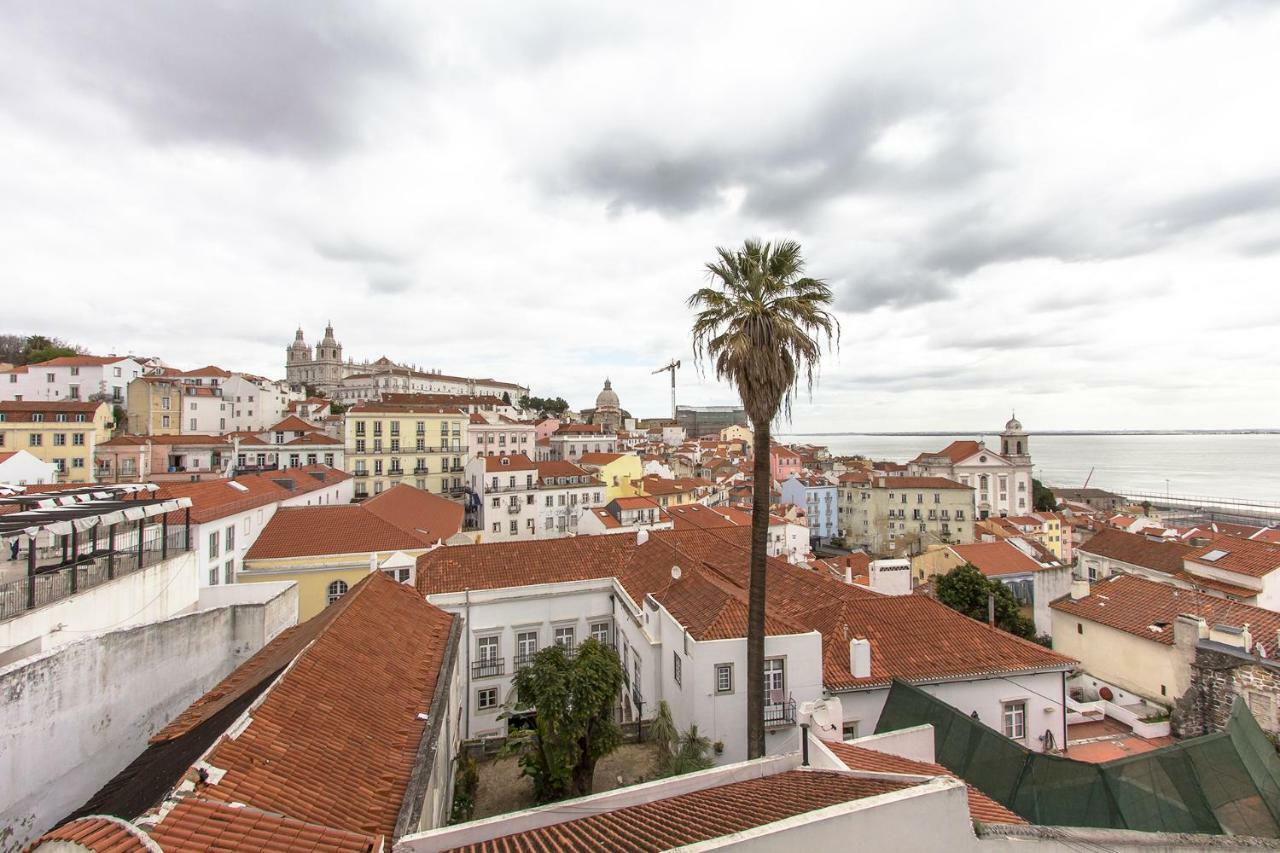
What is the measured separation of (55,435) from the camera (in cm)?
4397

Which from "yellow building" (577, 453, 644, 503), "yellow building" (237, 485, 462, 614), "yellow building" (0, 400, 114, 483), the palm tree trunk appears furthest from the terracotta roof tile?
"yellow building" (0, 400, 114, 483)

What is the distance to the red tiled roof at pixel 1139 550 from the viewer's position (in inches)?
1105

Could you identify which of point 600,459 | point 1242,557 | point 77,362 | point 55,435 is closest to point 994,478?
point 600,459

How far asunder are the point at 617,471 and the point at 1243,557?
45808 millimetres

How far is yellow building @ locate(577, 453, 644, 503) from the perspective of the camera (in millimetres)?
58125

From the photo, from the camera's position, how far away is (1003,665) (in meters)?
13.6

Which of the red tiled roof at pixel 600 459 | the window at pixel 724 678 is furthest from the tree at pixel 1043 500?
the window at pixel 724 678

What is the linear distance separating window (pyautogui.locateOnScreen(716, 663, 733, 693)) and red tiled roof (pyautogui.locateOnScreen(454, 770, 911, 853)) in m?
6.39

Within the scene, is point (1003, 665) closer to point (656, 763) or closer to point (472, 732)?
point (656, 763)

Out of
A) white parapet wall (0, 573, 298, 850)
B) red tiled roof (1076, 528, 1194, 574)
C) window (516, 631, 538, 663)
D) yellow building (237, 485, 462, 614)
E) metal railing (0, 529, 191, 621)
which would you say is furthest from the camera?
red tiled roof (1076, 528, 1194, 574)

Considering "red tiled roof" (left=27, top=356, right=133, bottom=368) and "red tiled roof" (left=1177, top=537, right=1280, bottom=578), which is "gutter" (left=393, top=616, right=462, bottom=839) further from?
"red tiled roof" (left=27, top=356, right=133, bottom=368)

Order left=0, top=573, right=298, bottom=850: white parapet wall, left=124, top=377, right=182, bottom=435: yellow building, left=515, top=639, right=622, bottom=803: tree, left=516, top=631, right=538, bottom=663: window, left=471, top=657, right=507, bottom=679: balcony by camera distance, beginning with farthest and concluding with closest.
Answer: left=124, top=377, right=182, bottom=435: yellow building, left=516, top=631, right=538, bottom=663: window, left=471, top=657, right=507, bottom=679: balcony, left=515, top=639, right=622, bottom=803: tree, left=0, top=573, right=298, bottom=850: white parapet wall

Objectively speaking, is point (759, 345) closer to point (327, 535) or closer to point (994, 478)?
point (327, 535)

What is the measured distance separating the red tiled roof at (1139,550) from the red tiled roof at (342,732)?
33.8m
